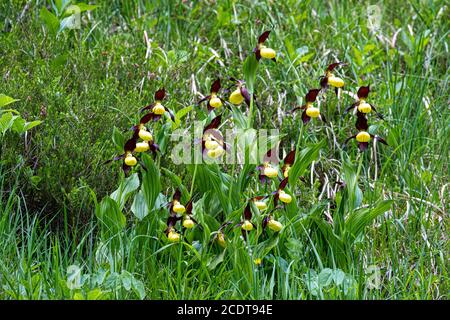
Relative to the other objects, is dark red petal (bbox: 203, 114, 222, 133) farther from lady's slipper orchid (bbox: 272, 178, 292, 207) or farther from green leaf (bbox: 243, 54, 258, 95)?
lady's slipper orchid (bbox: 272, 178, 292, 207)

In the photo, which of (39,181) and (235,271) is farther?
(39,181)

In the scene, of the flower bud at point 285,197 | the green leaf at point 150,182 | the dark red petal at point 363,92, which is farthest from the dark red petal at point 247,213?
the dark red petal at point 363,92

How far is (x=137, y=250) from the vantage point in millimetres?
2936

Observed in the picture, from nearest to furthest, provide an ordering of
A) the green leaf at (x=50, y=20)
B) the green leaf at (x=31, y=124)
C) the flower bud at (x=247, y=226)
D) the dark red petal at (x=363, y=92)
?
the flower bud at (x=247, y=226), the dark red petal at (x=363, y=92), the green leaf at (x=31, y=124), the green leaf at (x=50, y=20)

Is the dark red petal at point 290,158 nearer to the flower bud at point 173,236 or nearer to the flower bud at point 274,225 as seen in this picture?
the flower bud at point 274,225

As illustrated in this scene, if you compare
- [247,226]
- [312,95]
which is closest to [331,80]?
[312,95]

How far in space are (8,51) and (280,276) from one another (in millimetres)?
2114

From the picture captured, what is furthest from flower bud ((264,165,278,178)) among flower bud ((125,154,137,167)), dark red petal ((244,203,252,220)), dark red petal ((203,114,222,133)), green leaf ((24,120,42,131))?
green leaf ((24,120,42,131))

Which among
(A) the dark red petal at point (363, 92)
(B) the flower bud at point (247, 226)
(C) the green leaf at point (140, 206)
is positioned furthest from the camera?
(C) the green leaf at point (140, 206)

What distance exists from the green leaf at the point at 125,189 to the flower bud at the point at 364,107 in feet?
3.06

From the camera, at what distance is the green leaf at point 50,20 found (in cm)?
402

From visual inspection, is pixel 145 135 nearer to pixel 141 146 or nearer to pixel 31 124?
pixel 141 146
